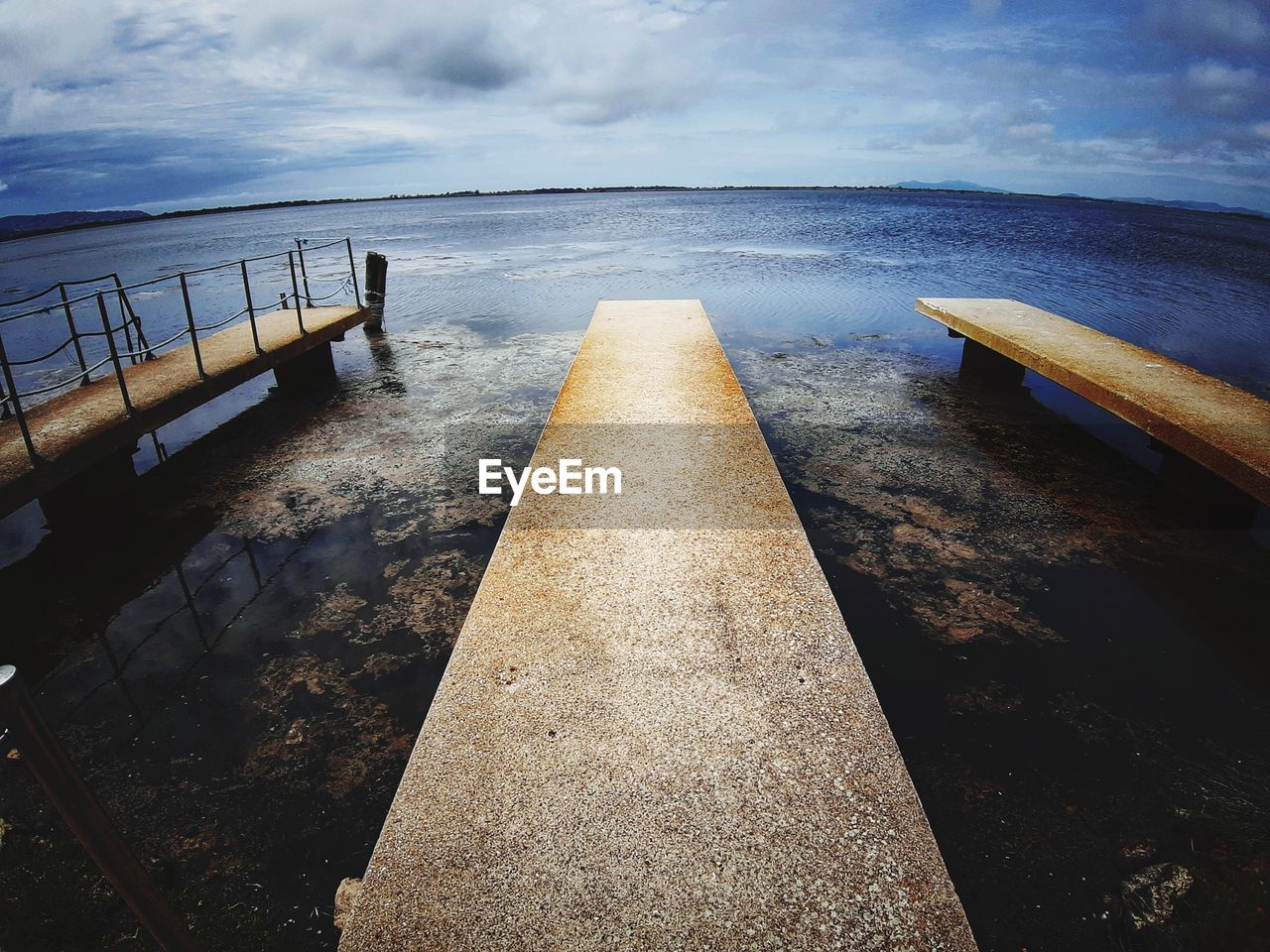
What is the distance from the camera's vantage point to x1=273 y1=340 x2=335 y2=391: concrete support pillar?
804cm

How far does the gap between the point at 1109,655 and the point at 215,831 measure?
165 inches

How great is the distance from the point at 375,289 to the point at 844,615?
35.8 ft

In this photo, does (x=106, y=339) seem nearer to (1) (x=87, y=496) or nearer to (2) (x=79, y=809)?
(1) (x=87, y=496)

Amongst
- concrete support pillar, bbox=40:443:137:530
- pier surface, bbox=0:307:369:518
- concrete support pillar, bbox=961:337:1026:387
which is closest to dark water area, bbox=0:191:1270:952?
concrete support pillar, bbox=40:443:137:530

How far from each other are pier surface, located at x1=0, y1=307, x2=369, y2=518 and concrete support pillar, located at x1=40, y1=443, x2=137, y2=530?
199 millimetres

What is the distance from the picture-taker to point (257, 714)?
2.95 meters

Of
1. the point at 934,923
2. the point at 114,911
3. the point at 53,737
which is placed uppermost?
the point at 53,737

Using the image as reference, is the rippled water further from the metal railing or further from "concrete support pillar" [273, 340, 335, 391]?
the metal railing

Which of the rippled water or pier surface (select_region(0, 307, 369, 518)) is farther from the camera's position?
the rippled water

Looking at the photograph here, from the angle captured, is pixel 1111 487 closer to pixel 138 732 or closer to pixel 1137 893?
pixel 1137 893

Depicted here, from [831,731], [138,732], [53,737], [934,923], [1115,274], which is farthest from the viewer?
[1115,274]

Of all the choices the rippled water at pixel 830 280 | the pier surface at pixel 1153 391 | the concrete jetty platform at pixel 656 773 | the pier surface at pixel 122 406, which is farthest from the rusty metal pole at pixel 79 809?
the rippled water at pixel 830 280

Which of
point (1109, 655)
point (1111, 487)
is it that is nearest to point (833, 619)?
point (1109, 655)

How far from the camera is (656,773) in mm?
2012
